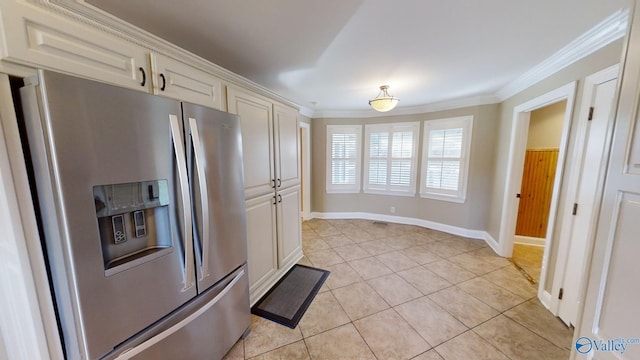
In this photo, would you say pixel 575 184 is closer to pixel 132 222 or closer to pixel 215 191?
pixel 215 191

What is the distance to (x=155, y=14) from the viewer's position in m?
Result: 1.34

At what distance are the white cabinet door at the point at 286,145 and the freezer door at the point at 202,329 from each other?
1.11 meters

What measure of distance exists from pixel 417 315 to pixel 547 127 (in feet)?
11.3

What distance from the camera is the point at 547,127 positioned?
3191mm

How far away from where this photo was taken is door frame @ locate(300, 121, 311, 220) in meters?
4.39

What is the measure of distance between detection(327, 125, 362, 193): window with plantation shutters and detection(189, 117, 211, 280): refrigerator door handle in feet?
11.3

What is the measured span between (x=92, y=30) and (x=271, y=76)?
1.65m

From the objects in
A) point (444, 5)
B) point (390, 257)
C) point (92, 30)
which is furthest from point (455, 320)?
point (92, 30)

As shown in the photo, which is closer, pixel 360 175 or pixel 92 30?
pixel 92 30

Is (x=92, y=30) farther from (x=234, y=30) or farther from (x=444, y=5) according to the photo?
(x=444, y=5)

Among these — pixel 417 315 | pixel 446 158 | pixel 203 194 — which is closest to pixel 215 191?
pixel 203 194

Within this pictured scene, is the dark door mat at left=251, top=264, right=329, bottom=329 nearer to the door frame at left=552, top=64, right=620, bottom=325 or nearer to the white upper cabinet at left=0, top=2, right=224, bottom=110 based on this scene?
the white upper cabinet at left=0, top=2, right=224, bottom=110

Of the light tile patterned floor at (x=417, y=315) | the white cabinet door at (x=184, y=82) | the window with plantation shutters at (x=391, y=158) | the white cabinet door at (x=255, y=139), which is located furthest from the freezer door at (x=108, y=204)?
the window with plantation shutters at (x=391, y=158)

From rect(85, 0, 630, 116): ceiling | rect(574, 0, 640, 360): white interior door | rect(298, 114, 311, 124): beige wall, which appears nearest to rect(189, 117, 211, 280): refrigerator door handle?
rect(85, 0, 630, 116): ceiling
